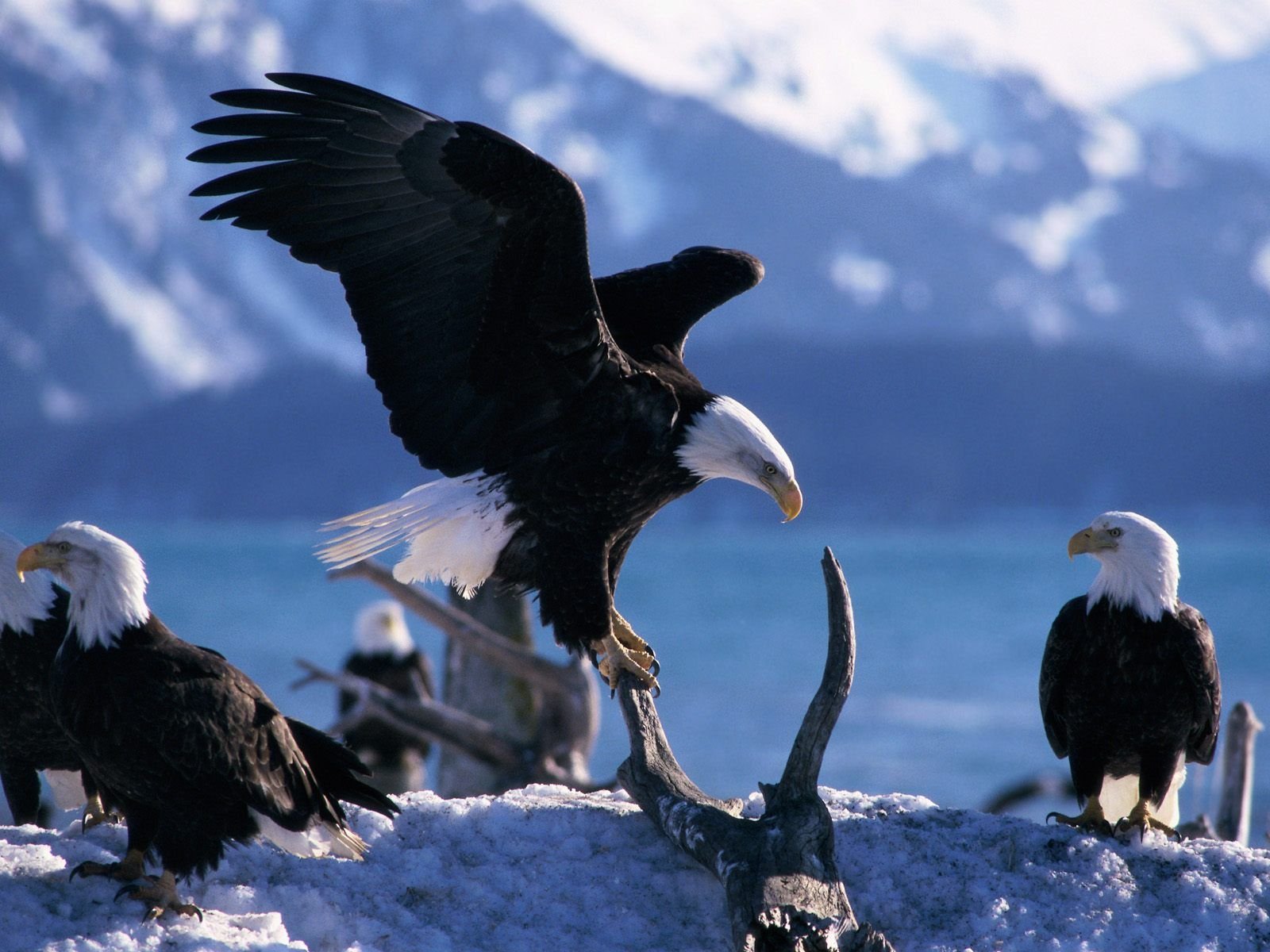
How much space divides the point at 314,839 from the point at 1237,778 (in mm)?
3811

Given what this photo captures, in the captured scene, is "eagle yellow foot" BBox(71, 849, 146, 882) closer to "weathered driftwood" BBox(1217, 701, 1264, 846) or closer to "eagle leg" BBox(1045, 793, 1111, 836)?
"eagle leg" BBox(1045, 793, 1111, 836)

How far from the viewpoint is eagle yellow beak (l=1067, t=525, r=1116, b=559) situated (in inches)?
159

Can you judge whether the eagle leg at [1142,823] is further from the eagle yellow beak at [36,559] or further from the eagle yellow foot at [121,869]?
the eagle yellow beak at [36,559]

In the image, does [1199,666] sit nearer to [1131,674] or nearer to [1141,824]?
[1131,674]

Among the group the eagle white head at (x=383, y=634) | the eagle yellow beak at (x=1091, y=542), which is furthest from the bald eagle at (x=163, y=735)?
the eagle white head at (x=383, y=634)

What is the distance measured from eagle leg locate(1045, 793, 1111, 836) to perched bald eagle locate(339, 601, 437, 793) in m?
5.66

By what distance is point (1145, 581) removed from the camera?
3.94 metres

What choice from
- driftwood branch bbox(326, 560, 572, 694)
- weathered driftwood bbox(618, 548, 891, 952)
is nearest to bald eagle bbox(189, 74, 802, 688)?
weathered driftwood bbox(618, 548, 891, 952)

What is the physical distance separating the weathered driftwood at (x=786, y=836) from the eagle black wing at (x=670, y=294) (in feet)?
5.28

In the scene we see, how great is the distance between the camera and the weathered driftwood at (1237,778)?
571 centimetres

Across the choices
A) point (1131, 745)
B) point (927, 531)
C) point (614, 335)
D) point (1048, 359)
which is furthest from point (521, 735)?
point (1048, 359)

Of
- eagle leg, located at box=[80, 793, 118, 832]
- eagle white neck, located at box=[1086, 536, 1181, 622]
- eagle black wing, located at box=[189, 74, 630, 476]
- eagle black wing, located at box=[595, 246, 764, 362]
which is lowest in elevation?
eagle leg, located at box=[80, 793, 118, 832]

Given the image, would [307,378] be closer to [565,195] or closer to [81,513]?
[81,513]

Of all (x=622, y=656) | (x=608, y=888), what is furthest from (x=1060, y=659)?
(x=608, y=888)
